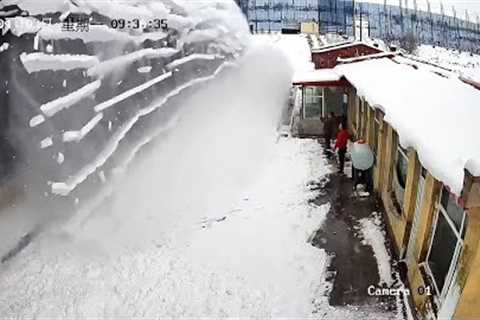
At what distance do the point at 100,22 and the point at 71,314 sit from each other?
5.02 m

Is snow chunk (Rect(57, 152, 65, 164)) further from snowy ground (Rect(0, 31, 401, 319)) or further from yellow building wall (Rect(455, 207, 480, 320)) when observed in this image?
yellow building wall (Rect(455, 207, 480, 320))

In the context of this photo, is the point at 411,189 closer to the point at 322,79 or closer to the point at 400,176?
the point at 400,176

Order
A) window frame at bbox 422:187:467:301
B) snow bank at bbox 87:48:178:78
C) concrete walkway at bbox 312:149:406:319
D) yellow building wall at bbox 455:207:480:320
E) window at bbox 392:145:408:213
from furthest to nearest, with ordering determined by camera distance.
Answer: snow bank at bbox 87:48:178:78 → window at bbox 392:145:408:213 → concrete walkway at bbox 312:149:406:319 → window frame at bbox 422:187:467:301 → yellow building wall at bbox 455:207:480:320

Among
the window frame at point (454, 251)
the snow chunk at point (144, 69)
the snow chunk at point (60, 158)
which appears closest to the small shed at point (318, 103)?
the snow chunk at point (144, 69)

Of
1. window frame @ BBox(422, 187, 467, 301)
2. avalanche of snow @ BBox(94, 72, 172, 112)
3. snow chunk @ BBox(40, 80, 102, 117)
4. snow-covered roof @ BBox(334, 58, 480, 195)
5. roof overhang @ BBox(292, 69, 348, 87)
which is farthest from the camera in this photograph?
roof overhang @ BBox(292, 69, 348, 87)

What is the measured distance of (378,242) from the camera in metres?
7.59

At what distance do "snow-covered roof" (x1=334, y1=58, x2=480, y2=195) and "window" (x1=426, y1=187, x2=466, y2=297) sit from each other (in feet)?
1.40

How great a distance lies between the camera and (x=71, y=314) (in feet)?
19.7

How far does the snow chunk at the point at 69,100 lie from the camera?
695 centimetres

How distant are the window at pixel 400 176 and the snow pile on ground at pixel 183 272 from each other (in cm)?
143

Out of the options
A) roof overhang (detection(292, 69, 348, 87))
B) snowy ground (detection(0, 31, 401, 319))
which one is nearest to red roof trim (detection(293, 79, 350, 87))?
roof overhang (detection(292, 69, 348, 87))

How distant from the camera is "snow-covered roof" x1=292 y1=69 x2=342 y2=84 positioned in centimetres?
1337

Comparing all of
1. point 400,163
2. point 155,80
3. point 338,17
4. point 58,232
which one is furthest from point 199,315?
point 338,17

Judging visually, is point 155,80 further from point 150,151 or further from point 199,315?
point 199,315
